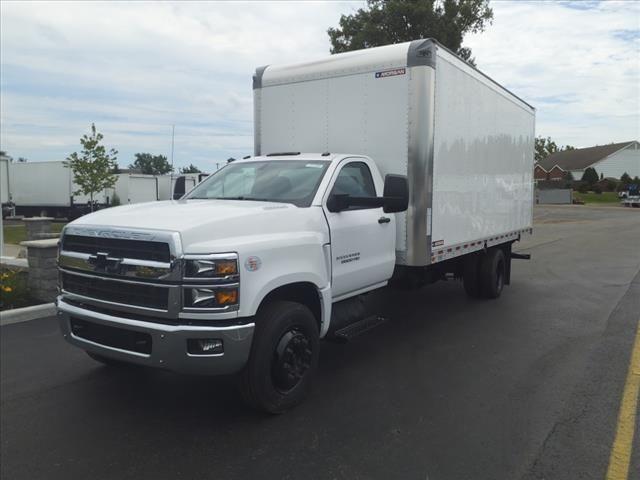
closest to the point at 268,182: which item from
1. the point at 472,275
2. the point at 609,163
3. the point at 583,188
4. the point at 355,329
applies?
the point at 355,329

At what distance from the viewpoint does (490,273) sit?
8508 mm

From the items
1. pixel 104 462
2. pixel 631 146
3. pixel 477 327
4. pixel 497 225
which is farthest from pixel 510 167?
pixel 631 146

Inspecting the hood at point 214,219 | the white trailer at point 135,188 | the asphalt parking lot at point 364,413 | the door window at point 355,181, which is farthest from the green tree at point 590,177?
the hood at point 214,219

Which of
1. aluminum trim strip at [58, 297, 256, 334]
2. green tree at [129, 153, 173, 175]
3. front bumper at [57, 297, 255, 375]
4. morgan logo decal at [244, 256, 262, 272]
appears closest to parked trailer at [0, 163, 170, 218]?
aluminum trim strip at [58, 297, 256, 334]

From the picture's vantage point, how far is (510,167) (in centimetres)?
899

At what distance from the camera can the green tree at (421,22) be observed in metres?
24.6

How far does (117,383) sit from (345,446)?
7.81 ft

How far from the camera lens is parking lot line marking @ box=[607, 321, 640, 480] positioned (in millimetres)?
3424

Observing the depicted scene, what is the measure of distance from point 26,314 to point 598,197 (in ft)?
219

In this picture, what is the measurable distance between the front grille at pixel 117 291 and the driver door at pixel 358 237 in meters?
1.62

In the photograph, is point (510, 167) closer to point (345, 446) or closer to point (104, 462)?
point (345, 446)

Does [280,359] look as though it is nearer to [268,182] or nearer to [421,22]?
[268,182]

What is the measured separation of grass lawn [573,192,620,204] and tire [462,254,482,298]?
5665 centimetres

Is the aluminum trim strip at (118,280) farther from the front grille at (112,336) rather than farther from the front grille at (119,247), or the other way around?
the front grille at (112,336)
